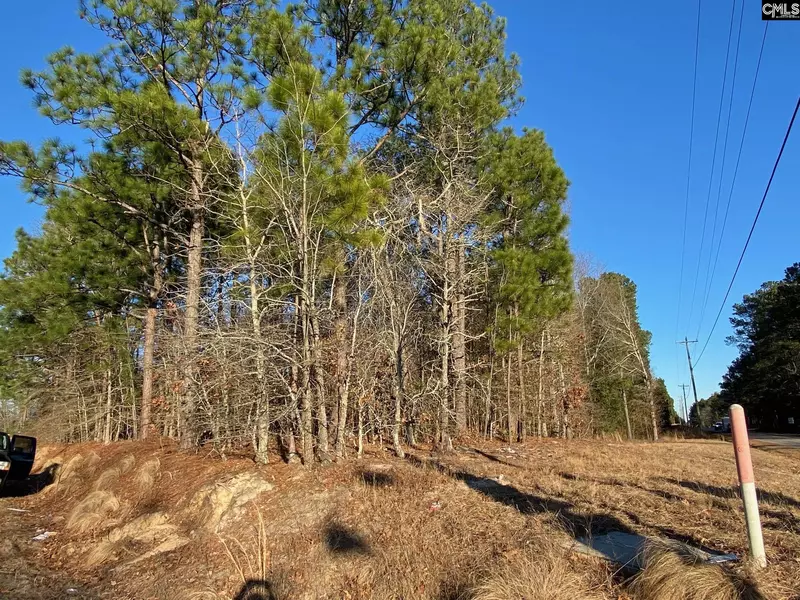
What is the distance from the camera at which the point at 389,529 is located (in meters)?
6.05

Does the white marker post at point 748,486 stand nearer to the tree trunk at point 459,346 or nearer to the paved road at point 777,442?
the tree trunk at point 459,346

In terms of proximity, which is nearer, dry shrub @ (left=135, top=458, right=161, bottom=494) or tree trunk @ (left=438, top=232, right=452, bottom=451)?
dry shrub @ (left=135, top=458, right=161, bottom=494)

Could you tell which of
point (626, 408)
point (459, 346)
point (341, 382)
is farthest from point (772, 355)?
point (341, 382)

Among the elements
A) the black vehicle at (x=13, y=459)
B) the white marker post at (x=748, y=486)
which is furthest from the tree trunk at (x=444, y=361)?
the black vehicle at (x=13, y=459)

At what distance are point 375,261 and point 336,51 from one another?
4.86m

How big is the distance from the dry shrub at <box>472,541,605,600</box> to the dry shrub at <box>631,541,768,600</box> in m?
0.36

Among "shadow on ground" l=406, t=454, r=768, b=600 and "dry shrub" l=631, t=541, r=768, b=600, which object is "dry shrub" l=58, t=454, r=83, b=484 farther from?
"dry shrub" l=631, t=541, r=768, b=600

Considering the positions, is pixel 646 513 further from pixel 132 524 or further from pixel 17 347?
pixel 17 347

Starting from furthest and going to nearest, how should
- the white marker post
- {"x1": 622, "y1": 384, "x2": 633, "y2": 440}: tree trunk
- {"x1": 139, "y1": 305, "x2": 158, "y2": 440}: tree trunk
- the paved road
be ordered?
1. {"x1": 622, "y1": 384, "x2": 633, "y2": 440}: tree trunk
2. the paved road
3. {"x1": 139, "y1": 305, "x2": 158, "y2": 440}: tree trunk
4. the white marker post

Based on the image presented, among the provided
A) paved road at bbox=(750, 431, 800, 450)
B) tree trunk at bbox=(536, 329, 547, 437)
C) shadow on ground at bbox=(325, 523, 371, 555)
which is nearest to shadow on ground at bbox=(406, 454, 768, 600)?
shadow on ground at bbox=(325, 523, 371, 555)

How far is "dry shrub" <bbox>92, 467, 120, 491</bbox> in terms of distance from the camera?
34.8 ft

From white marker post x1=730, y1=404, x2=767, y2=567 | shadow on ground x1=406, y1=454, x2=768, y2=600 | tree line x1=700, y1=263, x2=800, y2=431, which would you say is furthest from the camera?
tree line x1=700, y1=263, x2=800, y2=431

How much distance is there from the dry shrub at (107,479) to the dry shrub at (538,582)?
30.0 ft

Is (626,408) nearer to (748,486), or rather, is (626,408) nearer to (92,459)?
(92,459)
